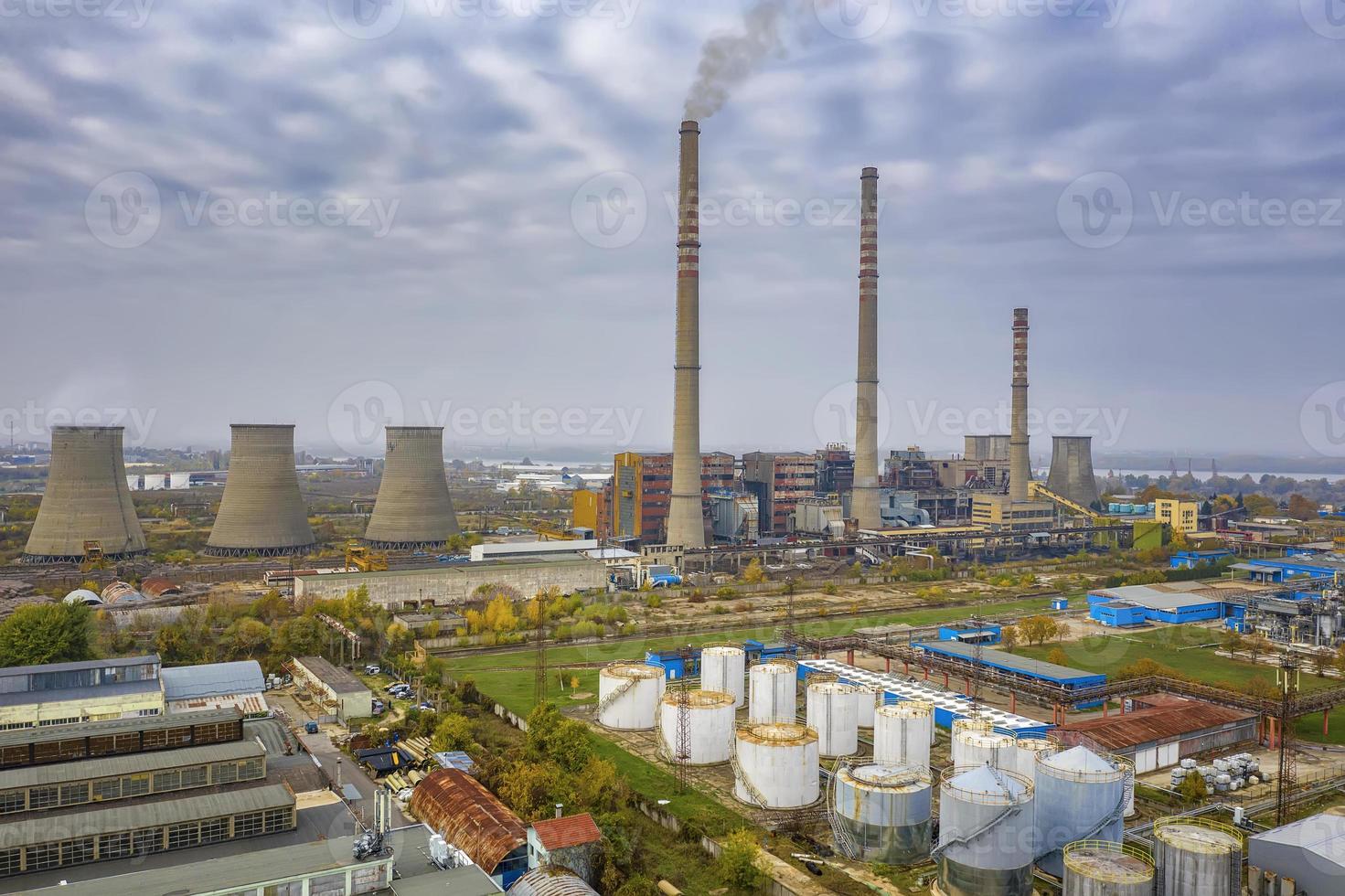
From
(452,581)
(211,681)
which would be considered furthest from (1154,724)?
(452,581)

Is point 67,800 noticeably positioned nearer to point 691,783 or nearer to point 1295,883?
point 691,783

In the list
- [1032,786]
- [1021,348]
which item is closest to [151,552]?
[1032,786]

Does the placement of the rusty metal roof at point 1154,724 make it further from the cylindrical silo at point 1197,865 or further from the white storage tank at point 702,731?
the white storage tank at point 702,731

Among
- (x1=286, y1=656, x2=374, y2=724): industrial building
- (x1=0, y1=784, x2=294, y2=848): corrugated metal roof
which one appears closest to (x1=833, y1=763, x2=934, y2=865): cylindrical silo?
(x1=0, y1=784, x2=294, y2=848): corrugated metal roof

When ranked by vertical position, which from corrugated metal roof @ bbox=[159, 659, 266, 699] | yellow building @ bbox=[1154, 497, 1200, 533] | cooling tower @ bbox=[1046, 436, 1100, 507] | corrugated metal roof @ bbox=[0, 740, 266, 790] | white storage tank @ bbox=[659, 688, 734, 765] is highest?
cooling tower @ bbox=[1046, 436, 1100, 507]

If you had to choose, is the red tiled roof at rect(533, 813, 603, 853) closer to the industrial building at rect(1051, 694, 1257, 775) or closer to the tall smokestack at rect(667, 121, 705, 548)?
the industrial building at rect(1051, 694, 1257, 775)
